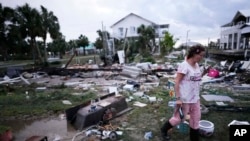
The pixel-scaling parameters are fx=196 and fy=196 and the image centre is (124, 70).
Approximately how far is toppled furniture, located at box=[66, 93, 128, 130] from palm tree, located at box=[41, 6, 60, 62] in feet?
59.1

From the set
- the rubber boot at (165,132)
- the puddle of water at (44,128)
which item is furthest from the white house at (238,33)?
the puddle of water at (44,128)

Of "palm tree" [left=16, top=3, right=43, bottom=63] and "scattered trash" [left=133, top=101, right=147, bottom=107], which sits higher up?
"palm tree" [left=16, top=3, right=43, bottom=63]

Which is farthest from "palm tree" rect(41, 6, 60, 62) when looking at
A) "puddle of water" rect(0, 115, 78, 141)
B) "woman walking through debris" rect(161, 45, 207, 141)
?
"woman walking through debris" rect(161, 45, 207, 141)

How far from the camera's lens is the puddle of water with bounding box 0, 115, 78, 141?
419cm

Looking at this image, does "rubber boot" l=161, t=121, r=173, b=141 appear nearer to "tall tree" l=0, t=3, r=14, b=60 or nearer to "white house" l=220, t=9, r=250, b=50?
"tall tree" l=0, t=3, r=14, b=60

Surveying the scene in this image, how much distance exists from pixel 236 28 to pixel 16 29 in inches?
1196

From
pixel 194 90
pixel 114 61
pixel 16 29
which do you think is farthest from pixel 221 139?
pixel 16 29

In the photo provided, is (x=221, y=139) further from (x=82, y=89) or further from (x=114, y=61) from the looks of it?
(x=114, y=61)

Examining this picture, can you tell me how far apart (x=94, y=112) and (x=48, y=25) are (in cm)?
2016

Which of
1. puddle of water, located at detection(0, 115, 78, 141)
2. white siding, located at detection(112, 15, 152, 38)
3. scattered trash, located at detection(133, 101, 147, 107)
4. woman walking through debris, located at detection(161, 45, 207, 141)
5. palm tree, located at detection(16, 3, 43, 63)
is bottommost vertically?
puddle of water, located at detection(0, 115, 78, 141)

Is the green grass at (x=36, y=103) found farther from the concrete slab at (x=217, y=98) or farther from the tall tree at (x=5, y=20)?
the tall tree at (x=5, y=20)

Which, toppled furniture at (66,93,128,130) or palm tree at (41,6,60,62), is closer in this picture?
toppled furniture at (66,93,128,130)

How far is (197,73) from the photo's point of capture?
2.95 m

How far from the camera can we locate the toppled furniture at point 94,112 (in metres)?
4.32
